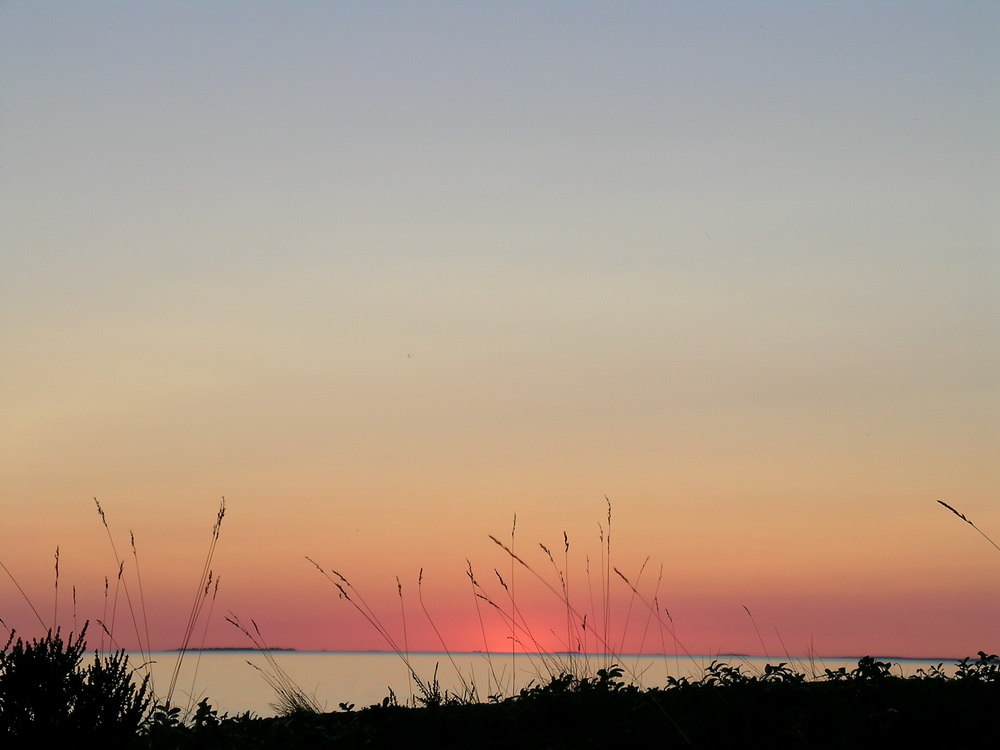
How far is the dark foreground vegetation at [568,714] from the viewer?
6586 millimetres

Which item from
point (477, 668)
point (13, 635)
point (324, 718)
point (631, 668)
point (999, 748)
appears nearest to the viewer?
point (999, 748)

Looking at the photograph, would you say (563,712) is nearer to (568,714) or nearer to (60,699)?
(568,714)

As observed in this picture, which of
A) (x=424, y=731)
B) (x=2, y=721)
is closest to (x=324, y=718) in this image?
(x=424, y=731)

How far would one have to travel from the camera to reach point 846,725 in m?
6.62

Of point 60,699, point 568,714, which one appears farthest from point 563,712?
point 60,699

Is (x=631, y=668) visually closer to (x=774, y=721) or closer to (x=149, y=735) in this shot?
(x=774, y=721)

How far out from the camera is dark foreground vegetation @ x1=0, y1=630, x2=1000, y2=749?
6.59m

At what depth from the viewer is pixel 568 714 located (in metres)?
7.49

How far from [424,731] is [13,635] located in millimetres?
2944

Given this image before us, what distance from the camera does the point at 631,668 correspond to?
28.5ft

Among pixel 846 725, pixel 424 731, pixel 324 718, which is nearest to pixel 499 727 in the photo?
pixel 424 731

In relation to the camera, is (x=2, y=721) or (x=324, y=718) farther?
(x=324, y=718)

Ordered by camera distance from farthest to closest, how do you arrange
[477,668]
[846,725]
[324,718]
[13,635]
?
[477,668]
[324,718]
[13,635]
[846,725]

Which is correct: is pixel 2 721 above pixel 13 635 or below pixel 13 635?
below
